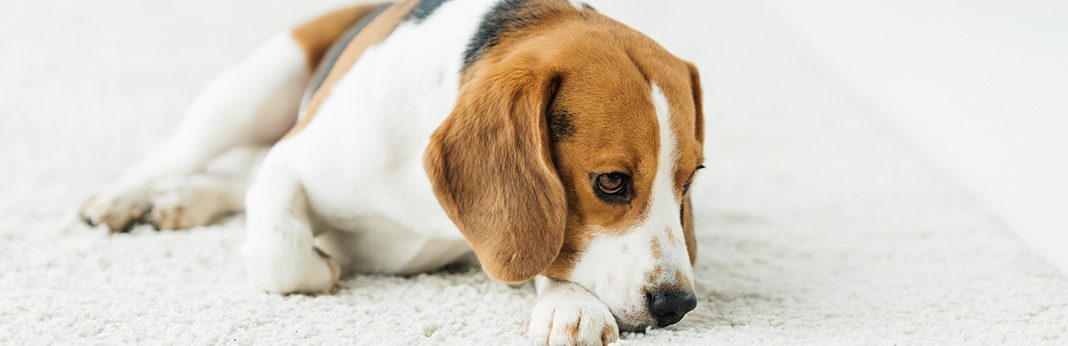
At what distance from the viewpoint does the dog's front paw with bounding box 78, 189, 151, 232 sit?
3.15m

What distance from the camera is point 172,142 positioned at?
357cm

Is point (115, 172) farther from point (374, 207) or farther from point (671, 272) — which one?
point (671, 272)

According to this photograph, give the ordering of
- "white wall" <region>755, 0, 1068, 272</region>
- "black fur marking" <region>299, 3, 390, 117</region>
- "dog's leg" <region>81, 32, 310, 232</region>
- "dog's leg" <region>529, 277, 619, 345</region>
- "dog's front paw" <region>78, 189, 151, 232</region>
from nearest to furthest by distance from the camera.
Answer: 1. "dog's leg" <region>529, 277, 619, 345</region>
2. "white wall" <region>755, 0, 1068, 272</region>
3. "dog's front paw" <region>78, 189, 151, 232</region>
4. "black fur marking" <region>299, 3, 390, 117</region>
5. "dog's leg" <region>81, 32, 310, 232</region>

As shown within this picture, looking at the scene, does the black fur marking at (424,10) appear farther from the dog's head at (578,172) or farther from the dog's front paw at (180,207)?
the dog's front paw at (180,207)

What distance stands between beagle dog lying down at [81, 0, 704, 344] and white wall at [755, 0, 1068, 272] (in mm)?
1005

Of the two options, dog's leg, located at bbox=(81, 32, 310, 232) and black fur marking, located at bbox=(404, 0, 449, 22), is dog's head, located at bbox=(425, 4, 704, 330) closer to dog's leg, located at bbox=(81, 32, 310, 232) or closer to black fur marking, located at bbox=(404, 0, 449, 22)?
black fur marking, located at bbox=(404, 0, 449, 22)

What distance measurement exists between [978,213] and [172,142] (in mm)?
2489

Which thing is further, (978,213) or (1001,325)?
(978,213)

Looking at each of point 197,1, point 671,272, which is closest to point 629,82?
point 671,272

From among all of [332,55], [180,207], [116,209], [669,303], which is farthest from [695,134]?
[116,209]

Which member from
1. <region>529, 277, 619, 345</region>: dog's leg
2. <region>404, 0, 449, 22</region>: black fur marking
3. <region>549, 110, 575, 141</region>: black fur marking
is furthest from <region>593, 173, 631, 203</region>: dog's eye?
<region>404, 0, 449, 22</region>: black fur marking

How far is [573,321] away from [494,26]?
0.73 m

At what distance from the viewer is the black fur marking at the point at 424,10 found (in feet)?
9.20

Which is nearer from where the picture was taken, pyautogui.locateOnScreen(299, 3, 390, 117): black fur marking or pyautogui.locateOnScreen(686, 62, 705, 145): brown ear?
pyautogui.locateOnScreen(686, 62, 705, 145): brown ear
